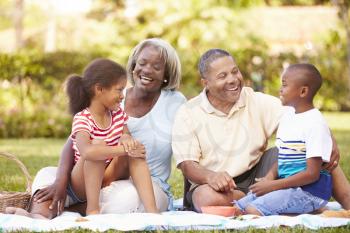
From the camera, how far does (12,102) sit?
15938 millimetres

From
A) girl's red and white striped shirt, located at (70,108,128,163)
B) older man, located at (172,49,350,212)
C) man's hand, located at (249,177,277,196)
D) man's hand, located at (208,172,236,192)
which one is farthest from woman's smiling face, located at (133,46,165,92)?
man's hand, located at (249,177,277,196)

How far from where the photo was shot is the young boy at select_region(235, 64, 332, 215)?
492 centimetres

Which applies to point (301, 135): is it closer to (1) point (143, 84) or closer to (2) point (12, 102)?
(1) point (143, 84)

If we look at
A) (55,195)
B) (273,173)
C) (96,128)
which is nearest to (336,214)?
(273,173)

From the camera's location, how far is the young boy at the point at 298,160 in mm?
4918

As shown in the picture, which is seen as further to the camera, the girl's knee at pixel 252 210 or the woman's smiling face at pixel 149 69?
the woman's smiling face at pixel 149 69

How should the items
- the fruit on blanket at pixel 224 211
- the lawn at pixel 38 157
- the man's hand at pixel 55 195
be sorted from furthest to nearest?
the lawn at pixel 38 157 < the man's hand at pixel 55 195 < the fruit on blanket at pixel 224 211

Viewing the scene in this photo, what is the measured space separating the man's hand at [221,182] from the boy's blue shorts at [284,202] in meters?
0.18

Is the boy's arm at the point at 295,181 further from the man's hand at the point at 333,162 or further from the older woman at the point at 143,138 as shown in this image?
the older woman at the point at 143,138

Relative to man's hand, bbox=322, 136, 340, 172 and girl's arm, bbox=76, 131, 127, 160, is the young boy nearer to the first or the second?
man's hand, bbox=322, 136, 340, 172

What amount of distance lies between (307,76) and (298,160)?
561 mm

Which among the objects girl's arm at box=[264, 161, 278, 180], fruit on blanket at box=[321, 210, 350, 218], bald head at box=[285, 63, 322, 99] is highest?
bald head at box=[285, 63, 322, 99]

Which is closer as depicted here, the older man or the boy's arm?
the boy's arm

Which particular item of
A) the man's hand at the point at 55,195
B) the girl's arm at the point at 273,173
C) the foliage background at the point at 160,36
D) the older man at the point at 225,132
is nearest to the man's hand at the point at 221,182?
the older man at the point at 225,132
